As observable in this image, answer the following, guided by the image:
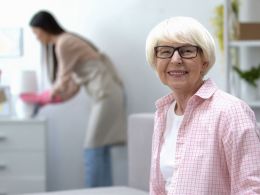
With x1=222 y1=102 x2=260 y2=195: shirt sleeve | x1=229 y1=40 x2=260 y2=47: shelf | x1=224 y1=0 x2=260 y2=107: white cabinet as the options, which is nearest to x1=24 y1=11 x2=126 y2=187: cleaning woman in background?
x1=224 y1=0 x2=260 y2=107: white cabinet

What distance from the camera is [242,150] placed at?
1327mm

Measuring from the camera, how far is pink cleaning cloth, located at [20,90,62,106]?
3.75 metres

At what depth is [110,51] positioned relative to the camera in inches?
161

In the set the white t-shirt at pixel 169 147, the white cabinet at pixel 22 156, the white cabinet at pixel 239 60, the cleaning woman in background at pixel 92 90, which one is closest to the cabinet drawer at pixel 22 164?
the white cabinet at pixel 22 156

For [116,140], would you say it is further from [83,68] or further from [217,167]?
[217,167]

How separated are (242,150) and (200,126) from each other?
0.14m

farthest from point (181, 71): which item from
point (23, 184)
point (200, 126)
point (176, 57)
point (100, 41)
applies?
point (100, 41)

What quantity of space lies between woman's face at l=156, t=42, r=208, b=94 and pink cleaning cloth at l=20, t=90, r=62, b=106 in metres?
2.31

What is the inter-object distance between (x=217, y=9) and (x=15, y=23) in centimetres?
147

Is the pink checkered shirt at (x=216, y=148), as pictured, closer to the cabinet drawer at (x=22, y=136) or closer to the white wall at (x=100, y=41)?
the cabinet drawer at (x=22, y=136)

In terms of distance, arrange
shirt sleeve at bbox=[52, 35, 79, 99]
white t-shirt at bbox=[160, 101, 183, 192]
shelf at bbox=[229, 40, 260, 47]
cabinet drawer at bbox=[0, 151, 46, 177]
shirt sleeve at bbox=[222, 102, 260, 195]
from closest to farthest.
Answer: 1. shirt sleeve at bbox=[222, 102, 260, 195]
2. white t-shirt at bbox=[160, 101, 183, 192]
3. shelf at bbox=[229, 40, 260, 47]
4. shirt sleeve at bbox=[52, 35, 79, 99]
5. cabinet drawer at bbox=[0, 151, 46, 177]

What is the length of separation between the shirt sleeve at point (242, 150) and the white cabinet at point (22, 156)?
248 centimetres

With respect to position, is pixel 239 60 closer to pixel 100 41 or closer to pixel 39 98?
pixel 100 41

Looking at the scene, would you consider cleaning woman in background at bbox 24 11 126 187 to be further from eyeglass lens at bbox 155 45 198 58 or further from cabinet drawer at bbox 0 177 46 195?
eyeglass lens at bbox 155 45 198 58
